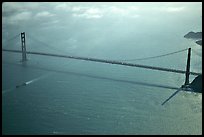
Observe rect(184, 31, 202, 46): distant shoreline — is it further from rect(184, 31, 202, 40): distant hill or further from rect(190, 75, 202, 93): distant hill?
rect(190, 75, 202, 93): distant hill

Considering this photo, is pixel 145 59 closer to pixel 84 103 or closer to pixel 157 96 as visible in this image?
pixel 157 96

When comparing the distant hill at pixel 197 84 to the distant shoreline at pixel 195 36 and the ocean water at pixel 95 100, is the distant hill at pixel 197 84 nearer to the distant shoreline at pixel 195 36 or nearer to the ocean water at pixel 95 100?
the ocean water at pixel 95 100

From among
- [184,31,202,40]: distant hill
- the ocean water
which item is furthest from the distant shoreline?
the ocean water

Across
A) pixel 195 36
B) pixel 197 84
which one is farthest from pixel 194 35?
pixel 197 84

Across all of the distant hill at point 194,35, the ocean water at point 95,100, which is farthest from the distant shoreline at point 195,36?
the ocean water at point 95,100

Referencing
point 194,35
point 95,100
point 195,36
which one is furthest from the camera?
point 194,35

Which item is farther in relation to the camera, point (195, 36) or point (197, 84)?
point (195, 36)

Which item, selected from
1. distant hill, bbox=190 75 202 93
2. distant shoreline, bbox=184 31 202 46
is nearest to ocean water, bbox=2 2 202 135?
distant hill, bbox=190 75 202 93

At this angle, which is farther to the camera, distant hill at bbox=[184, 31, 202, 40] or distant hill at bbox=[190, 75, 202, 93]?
distant hill at bbox=[184, 31, 202, 40]

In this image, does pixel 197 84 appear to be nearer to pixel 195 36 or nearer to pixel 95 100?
pixel 95 100

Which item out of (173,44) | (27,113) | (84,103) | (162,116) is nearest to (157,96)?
(162,116)

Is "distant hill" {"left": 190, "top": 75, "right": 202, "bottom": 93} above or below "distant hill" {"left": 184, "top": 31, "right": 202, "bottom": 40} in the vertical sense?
below
